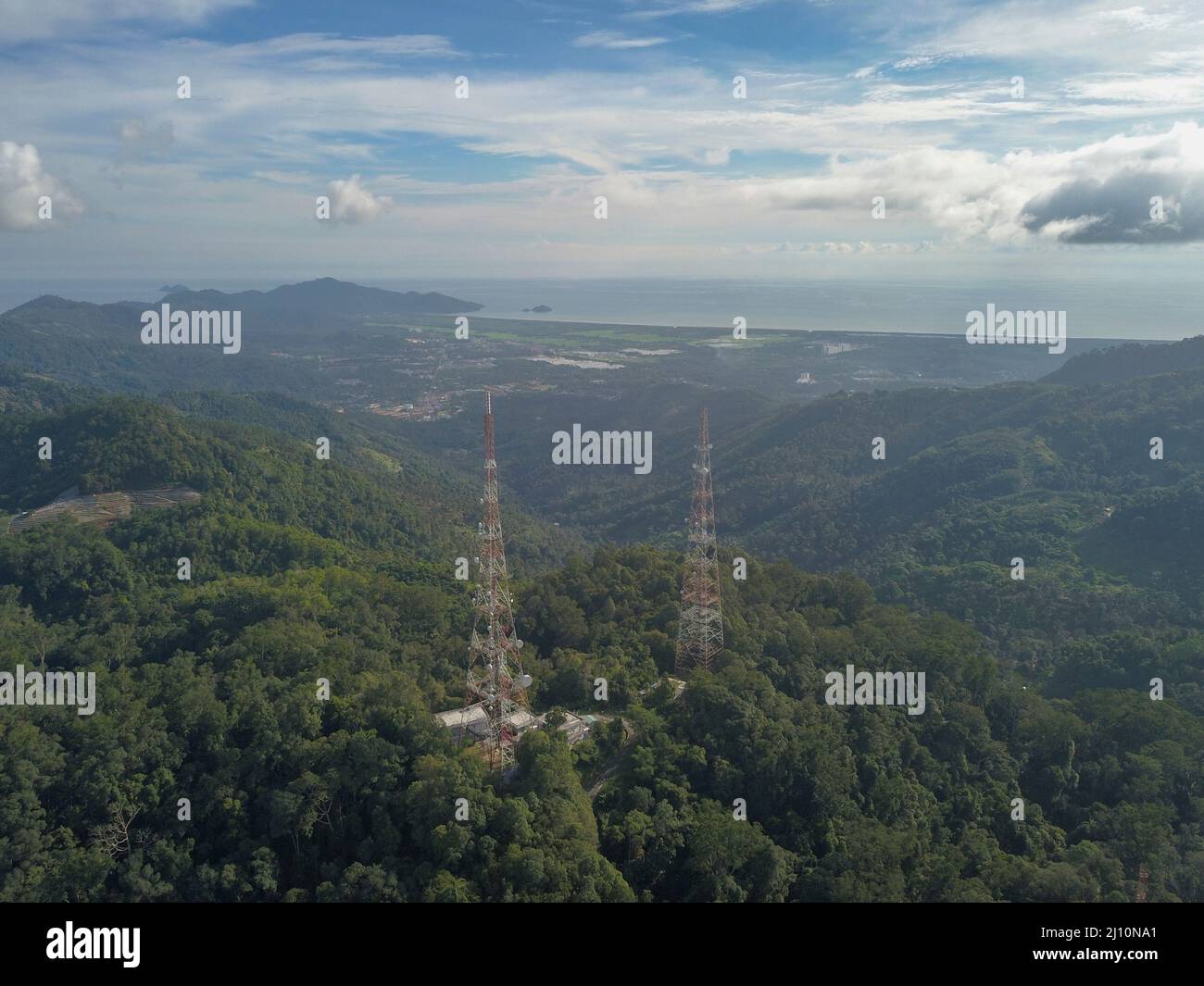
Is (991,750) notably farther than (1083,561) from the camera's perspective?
No

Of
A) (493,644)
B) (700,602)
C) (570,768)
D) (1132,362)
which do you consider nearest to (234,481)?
(700,602)

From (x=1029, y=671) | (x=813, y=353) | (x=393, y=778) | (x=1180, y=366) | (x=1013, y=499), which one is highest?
(x=813, y=353)

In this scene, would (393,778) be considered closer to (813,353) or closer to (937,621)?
(937,621)

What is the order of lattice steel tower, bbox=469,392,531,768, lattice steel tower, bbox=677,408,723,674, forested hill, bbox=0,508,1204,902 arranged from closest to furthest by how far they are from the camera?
forested hill, bbox=0,508,1204,902
lattice steel tower, bbox=469,392,531,768
lattice steel tower, bbox=677,408,723,674

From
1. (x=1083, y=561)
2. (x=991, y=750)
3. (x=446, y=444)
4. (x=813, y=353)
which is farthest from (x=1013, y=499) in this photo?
(x=813, y=353)

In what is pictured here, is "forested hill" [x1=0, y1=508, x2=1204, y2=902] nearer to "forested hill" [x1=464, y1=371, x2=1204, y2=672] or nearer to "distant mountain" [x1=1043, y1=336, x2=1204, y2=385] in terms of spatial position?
"forested hill" [x1=464, y1=371, x2=1204, y2=672]

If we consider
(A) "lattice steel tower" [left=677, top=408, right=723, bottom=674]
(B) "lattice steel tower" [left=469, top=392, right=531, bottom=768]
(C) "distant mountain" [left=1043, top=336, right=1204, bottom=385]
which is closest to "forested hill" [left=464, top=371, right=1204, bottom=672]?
(C) "distant mountain" [left=1043, top=336, right=1204, bottom=385]

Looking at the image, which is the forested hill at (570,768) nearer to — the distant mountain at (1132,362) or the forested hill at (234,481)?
the forested hill at (234,481)
